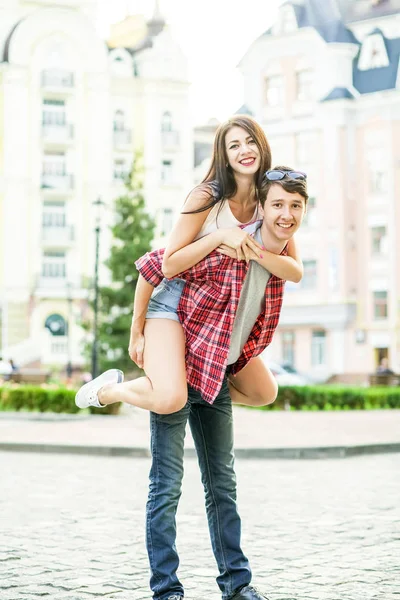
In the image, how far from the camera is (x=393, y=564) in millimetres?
6535

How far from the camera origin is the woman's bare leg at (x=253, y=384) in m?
5.23

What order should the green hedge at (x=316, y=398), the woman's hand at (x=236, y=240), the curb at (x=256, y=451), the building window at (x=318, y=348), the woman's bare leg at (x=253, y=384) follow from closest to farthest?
1. the woman's hand at (x=236, y=240)
2. the woman's bare leg at (x=253, y=384)
3. the curb at (x=256, y=451)
4. the green hedge at (x=316, y=398)
5. the building window at (x=318, y=348)

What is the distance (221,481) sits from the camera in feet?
16.9

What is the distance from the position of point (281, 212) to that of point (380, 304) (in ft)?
166

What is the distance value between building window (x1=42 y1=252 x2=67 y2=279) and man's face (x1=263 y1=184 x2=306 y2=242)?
55.6m

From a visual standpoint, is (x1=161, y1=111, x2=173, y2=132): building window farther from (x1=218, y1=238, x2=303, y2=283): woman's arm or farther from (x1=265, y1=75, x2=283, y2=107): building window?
(x1=218, y1=238, x2=303, y2=283): woman's arm

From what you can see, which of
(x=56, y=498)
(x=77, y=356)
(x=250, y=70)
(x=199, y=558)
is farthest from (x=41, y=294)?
(x=199, y=558)

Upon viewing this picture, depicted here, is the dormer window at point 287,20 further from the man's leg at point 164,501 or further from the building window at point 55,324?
the man's leg at point 164,501

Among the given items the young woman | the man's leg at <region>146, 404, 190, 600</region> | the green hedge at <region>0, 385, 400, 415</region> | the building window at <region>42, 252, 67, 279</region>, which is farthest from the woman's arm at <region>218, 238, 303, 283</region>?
the building window at <region>42, 252, 67, 279</region>

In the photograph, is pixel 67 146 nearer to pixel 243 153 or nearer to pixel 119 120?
pixel 119 120

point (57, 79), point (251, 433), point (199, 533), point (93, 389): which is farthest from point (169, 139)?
point (93, 389)

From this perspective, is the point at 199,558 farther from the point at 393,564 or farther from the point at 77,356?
the point at 77,356

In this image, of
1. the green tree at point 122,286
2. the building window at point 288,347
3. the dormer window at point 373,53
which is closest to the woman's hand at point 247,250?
the green tree at point 122,286

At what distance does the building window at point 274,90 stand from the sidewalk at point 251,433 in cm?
3330
